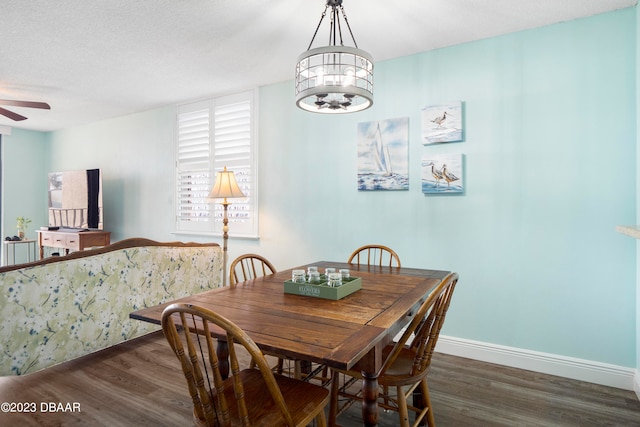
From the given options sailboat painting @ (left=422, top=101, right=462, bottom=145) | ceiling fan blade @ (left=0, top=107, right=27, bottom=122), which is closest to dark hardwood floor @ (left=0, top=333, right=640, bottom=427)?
sailboat painting @ (left=422, top=101, right=462, bottom=145)

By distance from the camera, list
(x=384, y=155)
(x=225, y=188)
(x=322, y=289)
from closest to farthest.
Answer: (x=322, y=289), (x=384, y=155), (x=225, y=188)

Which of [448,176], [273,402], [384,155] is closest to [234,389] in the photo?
[273,402]

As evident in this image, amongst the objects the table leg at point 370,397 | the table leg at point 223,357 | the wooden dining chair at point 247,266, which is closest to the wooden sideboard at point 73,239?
the wooden dining chair at point 247,266

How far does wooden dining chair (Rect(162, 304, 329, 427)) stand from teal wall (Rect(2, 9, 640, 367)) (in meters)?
1.97

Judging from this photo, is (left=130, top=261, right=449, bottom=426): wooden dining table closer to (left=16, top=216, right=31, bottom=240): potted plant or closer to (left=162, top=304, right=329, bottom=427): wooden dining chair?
(left=162, top=304, right=329, bottom=427): wooden dining chair

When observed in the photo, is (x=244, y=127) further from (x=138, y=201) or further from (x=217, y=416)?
(x=217, y=416)

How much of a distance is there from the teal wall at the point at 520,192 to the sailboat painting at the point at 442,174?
0.07 meters

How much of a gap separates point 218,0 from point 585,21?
2.49m

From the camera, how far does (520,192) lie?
2721 mm

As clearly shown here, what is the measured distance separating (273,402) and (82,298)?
6.37 ft

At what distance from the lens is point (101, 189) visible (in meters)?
5.15

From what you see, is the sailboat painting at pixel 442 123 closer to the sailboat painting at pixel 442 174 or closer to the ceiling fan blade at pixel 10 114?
the sailboat painting at pixel 442 174

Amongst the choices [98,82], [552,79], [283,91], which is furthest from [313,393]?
[98,82]

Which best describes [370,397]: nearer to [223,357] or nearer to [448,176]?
[223,357]
